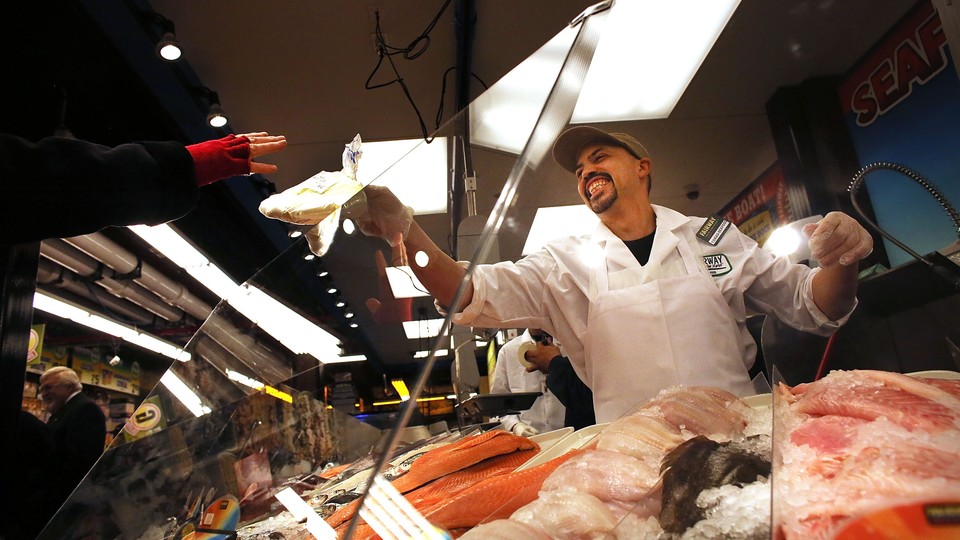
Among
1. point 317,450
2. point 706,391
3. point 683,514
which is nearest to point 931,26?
point 706,391

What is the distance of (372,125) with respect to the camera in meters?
4.51

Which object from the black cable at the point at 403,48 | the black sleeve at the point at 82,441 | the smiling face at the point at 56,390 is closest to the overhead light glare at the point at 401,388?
the black cable at the point at 403,48

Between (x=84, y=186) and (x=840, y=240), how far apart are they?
4.95 ft

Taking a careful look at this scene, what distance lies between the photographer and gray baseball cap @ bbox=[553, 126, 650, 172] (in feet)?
2.67

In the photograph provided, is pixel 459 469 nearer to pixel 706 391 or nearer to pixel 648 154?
pixel 706 391

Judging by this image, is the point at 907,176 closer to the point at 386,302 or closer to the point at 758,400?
the point at 758,400

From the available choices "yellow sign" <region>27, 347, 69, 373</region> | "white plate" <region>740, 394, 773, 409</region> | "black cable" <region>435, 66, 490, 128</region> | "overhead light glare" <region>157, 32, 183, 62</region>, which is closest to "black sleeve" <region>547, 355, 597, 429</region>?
"white plate" <region>740, 394, 773, 409</region>

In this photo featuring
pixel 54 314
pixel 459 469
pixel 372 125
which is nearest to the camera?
pixel 459 469

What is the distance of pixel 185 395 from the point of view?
107cm

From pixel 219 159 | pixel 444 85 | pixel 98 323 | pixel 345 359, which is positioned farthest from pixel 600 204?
pixel 98 323

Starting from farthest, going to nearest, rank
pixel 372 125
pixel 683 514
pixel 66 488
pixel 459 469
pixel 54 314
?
1. pixel 54 314
2. pixel 372 125
3. pixel 66 488
4. pixel 459 469
5. pixel 683 514

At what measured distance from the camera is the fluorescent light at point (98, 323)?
551 cm

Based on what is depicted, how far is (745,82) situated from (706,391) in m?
0.43

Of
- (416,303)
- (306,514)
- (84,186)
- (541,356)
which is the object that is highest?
(84,186)
